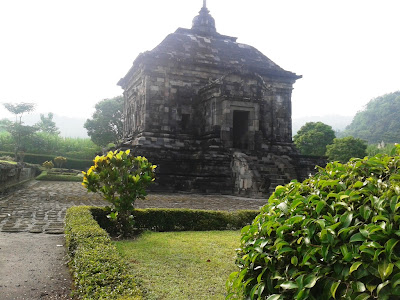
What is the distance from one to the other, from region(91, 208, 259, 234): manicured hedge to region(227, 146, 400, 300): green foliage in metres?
5.42

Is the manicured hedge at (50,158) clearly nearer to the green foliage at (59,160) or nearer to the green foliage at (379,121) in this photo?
the green foliage at (59,160)

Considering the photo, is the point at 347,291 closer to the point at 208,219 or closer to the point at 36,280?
the point at 36,280

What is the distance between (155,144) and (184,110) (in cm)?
277

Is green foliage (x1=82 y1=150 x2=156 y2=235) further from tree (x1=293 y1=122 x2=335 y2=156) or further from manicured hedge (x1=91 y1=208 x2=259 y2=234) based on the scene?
tree (x1=293 y1=122 x2=335 y2=156)

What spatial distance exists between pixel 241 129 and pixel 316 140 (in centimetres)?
2111

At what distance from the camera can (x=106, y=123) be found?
4541 cm

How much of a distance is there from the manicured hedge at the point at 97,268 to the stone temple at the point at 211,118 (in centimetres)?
1060

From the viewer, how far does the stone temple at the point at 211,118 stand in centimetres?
1670

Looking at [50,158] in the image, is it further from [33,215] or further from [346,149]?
[33,215]

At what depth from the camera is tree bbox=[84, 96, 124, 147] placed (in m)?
45.2

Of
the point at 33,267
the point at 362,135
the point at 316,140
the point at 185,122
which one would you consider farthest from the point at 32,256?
the point at 362,135

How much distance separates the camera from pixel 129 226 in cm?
679

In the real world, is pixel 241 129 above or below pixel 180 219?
above

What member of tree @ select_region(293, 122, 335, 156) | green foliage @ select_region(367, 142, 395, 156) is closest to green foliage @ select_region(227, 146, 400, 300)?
green foliage @ select_region(367, 142, 395, 156)
